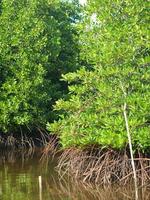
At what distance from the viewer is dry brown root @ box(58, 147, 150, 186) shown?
10602 mm

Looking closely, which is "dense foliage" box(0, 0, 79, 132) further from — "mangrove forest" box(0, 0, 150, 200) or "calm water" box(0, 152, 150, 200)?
"calm water" box(0, 152, 150, 200)

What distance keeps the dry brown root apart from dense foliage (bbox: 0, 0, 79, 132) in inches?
179

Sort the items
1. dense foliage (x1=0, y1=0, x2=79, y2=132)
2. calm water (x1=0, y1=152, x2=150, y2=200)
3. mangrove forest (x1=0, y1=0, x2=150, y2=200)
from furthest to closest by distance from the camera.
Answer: dense foliage (x1=0, y1=0, x2=79, y2=132) < mangrove forest (x1=0, y1=0, x2=150, y2=200) < calm water (x1=0, y1=152, x2=150, y2=200)

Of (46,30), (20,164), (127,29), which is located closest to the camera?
(127,29)

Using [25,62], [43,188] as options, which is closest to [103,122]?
[43,188]

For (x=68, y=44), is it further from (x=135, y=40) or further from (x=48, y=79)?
(x=135, y=40)

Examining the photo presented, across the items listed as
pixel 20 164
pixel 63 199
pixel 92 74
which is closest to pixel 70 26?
pixel 20 164

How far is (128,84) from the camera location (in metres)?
10.7

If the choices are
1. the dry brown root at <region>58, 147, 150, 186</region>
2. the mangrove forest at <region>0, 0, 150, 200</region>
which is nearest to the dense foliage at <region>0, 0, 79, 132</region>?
the mangrove forest at <region>0, 0, 150, 200</region>

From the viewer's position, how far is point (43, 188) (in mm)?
10852

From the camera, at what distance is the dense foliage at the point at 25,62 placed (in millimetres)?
15969

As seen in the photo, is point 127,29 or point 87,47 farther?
point 87,47

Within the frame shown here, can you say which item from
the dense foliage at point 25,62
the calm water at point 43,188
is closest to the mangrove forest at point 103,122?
the calm water at point 43,188

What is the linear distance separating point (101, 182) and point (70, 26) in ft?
30.3
